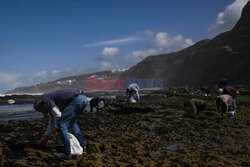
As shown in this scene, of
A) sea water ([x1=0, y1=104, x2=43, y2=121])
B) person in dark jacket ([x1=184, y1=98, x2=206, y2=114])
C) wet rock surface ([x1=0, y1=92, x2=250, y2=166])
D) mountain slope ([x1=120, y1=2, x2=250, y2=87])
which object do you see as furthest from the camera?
mountain slope ([x1=120, y1=2, x2=250, y2=87])

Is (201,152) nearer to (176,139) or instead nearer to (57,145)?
(176,139)

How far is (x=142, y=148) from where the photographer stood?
669 cm

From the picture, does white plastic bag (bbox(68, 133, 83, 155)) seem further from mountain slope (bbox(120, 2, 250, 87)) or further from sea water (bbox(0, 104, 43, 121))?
mountain slope (bbox(120, 2, 250, 87))

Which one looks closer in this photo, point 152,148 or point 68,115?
point 68,115

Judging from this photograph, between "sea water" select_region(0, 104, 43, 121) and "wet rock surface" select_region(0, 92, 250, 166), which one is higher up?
"wet rock surface" select_region(0, 92, 250, 166)

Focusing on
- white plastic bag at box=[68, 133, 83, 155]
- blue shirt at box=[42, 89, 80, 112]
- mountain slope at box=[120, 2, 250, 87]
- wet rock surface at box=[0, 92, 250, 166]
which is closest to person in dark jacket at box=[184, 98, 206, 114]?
wet rock surface at box=[0, 92, 250, 166]

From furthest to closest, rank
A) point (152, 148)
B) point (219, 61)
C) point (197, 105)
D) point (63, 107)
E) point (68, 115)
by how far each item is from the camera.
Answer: point (219, 61) < point (197, 105) < point (152, 148) < point (63, 107) < point (68, 115)

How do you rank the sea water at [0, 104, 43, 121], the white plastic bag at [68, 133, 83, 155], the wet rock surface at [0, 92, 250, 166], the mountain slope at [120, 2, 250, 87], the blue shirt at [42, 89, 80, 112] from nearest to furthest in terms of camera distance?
1. the wet rock surface at [0, 92, 250, 166]
2. the blue shirt at [42, 89, 80, 112]
3. the white plastic bag at [68, 133, 83, 155]
4. the sea water at [0, 104, 43, 121]
5. the mountain slope at [120, 2, 250, 87]

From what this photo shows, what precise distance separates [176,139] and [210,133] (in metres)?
1.63

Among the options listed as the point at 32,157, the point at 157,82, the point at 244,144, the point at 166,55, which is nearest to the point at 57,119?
the point at 32,157

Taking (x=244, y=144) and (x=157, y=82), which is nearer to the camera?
(x=244, y=144)

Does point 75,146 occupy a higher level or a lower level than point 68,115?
lower

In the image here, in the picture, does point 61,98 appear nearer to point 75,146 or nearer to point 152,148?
point 75,146

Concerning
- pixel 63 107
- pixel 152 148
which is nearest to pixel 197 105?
pixel 152 148
